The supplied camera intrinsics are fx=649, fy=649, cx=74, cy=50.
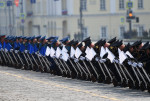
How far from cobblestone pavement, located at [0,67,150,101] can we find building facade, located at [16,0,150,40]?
44.1 meters

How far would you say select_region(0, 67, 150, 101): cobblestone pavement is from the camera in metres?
17.2

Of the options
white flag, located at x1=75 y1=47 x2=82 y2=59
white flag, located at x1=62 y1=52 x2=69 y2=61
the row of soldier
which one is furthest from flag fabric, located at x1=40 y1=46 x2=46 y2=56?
white flag, located at x1=75 y1=47 x2=82 y2=59

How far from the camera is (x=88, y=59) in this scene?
2181 cm

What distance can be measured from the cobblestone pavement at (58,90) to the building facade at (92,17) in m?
44.1

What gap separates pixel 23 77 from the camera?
77.3 feet

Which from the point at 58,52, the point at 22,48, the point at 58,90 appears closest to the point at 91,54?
the point at 58,52

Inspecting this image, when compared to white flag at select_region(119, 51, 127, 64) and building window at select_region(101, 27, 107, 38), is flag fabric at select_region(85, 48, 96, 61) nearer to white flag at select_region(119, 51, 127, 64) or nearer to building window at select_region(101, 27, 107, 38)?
white flag at select_region(119, 51, 127, 64)

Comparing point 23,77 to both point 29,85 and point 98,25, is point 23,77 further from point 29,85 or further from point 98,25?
point 98,25

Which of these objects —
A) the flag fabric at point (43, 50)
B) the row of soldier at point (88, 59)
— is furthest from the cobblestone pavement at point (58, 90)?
the flag fabric at point (43, 50)

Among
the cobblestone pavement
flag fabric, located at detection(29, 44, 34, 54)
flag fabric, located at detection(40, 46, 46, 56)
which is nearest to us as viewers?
the cobblestone pavement

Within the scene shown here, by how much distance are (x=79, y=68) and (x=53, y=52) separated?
6.85 feet

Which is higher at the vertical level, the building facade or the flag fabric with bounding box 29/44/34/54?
the building facade

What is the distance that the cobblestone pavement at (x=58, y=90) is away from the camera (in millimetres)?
17172

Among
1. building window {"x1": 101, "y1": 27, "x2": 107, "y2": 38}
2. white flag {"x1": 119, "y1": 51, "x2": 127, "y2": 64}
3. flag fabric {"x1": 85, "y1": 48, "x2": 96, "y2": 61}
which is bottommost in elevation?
white flag {"x1": 119, "y1": 51, "x2": 127, "y2": 64}
